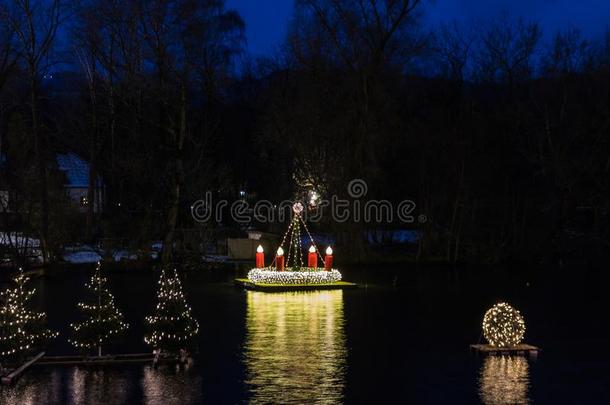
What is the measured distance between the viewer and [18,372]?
544 inches

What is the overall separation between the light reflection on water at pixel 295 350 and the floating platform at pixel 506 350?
105 inches

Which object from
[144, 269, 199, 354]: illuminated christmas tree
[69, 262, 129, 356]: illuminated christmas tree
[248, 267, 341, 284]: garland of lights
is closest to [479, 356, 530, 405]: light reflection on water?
[144, 269, 199, 354]: illuminated christmas tree

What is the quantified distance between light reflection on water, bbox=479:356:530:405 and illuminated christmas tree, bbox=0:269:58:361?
25.2ft

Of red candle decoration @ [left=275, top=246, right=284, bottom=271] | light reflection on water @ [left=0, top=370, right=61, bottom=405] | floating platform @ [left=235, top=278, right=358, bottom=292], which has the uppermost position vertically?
red candle decoration @ [left=275, top=246, right=284, bottom=271]

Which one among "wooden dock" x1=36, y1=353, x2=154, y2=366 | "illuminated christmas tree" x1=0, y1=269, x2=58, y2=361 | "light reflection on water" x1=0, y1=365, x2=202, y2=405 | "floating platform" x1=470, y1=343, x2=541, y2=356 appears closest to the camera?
"light reflection on water" x1=0, y1=365, x2=202, y2=405

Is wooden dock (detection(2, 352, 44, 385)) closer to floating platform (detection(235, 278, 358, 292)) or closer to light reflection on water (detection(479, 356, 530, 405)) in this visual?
light reflection on water (detection(479, 356, 530, 405))

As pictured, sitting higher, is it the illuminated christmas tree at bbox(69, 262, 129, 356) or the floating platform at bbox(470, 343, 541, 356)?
the illuminated christmas tree at bbox(69, 262, 129, 356)

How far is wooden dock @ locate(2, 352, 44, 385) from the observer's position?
43.8ft

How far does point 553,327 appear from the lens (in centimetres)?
2033

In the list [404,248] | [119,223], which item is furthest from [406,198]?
[119,223]

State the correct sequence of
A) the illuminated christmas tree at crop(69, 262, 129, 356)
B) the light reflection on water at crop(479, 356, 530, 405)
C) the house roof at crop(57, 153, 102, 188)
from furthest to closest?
the house roof at crop(57, 153, 102, 188) < the illuminated christmas tree at crop(69, 262, 129, 356) < the light reflection on water at crop(479, 356, 530, 405)

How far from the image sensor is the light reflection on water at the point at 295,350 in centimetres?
1302

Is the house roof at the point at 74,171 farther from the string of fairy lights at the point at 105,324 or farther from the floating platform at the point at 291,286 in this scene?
the string of fairy lights at the point at 105,324

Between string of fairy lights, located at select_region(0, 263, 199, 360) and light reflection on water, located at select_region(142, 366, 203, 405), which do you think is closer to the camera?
light reflection on water, located at select_region(142, 366, 203, 405)
